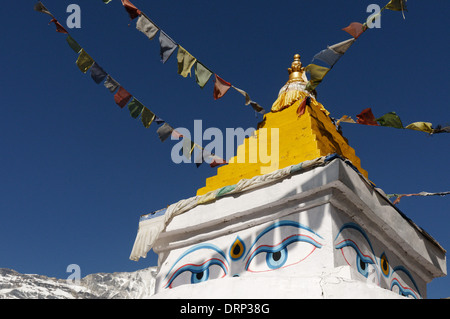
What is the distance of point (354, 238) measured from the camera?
6336mm

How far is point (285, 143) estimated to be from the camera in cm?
736

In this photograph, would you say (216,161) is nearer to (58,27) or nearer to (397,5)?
(58,27)

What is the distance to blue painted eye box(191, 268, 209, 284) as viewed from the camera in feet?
22.5

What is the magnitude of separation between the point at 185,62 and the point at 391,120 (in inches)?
131

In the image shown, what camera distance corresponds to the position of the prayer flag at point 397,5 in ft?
20.2

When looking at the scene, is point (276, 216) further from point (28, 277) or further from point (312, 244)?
point (28, 277)

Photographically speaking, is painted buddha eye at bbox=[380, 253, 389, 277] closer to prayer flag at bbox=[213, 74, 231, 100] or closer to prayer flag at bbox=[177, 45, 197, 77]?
prayer flag at bbox=[213, 74, 231, 100]

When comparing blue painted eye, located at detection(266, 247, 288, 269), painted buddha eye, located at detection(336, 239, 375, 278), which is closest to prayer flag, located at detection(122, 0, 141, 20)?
blue painted eye, located at detection(266, 247, 288, 269)

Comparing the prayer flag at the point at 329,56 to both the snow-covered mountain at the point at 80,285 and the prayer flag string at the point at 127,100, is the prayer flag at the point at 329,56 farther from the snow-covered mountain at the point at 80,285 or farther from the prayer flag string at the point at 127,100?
the snow-covered mountain at the point at 80,285

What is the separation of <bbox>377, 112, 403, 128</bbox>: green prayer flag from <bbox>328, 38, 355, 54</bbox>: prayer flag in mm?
1244

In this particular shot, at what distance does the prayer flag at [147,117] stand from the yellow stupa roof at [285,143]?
1.98 meters

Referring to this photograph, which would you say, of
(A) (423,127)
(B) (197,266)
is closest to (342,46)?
(A) (423,127)
